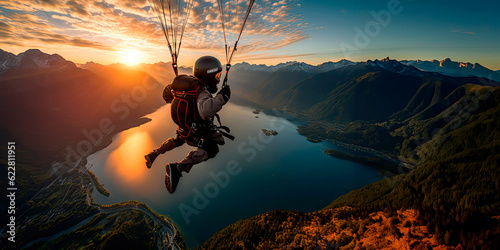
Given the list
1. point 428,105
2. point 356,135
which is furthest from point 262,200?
point 428,105

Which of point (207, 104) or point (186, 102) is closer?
point (207, 104)

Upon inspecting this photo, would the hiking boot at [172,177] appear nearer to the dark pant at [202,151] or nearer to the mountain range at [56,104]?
the dark pant at [202,151]

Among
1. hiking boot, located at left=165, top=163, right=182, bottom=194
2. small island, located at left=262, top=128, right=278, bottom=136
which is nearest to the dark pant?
hiking boot, located at left=165, top=163, right=182, bottom=194

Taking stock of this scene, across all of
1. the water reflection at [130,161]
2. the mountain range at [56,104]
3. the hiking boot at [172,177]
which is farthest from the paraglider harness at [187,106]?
the mountain range at [56,104]

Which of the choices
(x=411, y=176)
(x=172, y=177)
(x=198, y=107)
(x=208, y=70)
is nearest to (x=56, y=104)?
(x=172, y=177)

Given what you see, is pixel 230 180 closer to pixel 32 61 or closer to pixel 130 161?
pixel 130 161
